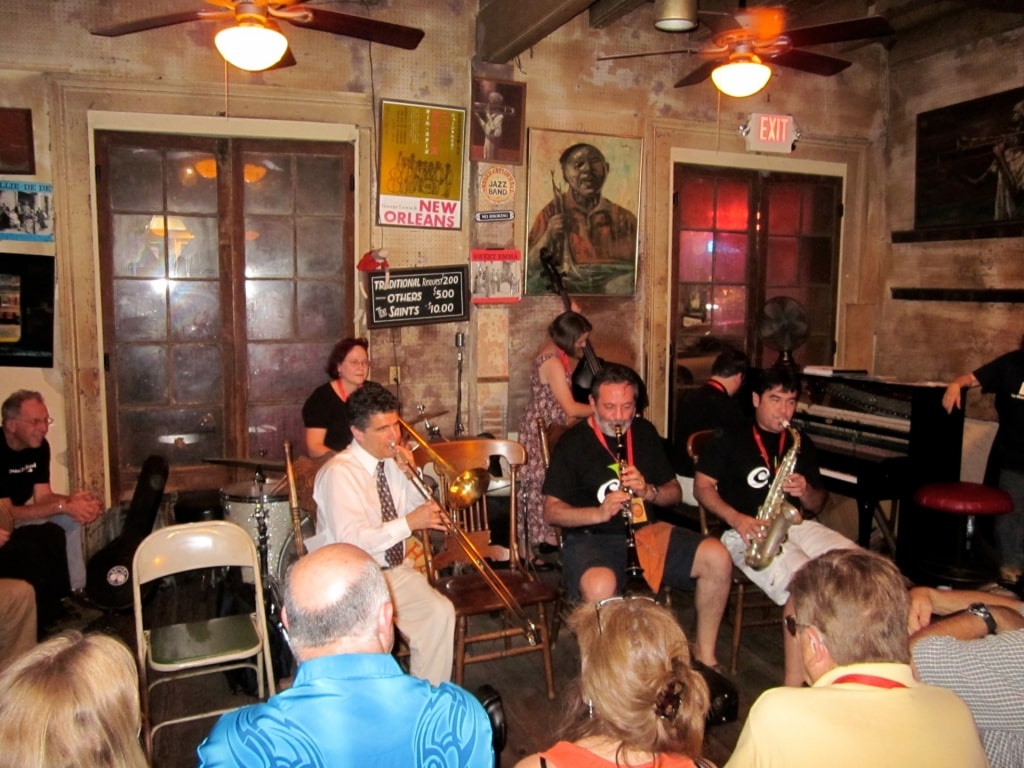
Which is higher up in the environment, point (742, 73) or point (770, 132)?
point (770, 132)

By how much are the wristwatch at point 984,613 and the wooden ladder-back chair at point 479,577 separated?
1.62 meters

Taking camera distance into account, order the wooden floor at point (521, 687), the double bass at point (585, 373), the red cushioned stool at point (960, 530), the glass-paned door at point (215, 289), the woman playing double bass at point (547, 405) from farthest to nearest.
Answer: the double bass at point (585, 373), the glass-paned door at point (215, 289), the woman playing double bass at point (547, 405), the red cushioned stool at point (960, 530), the wooden floor at point (521, 687)

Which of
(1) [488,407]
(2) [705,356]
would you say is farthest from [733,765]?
(2) [705,356]

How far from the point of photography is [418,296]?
5.58 meters

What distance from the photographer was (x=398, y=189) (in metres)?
5.50

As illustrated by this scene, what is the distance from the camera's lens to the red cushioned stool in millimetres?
4211

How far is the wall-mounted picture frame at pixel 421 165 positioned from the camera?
5.46 meters

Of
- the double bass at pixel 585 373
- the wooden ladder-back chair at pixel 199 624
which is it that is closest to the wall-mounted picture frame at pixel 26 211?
the wooden ladder-back chair at pixel 199 624

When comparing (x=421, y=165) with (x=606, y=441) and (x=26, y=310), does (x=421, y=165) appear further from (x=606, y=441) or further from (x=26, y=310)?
(x=606, y=441)

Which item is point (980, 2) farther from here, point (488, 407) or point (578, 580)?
point (578, 580)

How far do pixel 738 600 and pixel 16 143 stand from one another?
15.2 feet

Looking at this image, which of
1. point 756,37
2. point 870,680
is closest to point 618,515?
point 870,680

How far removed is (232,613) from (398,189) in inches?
113

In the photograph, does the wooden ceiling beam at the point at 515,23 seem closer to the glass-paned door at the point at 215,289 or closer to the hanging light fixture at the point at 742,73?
the hanging light fixture at the point at 742,73
